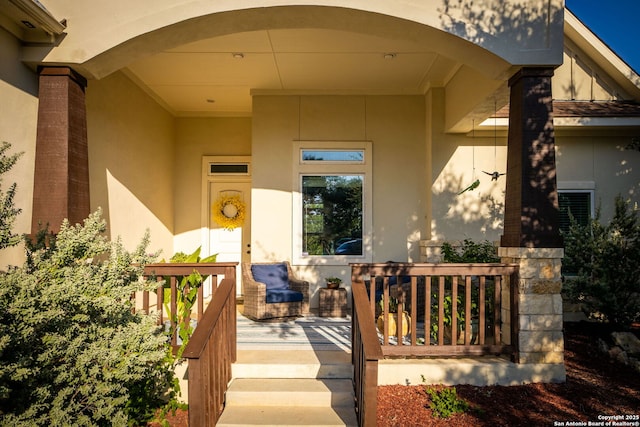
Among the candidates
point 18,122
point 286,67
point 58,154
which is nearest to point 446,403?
point 58,154

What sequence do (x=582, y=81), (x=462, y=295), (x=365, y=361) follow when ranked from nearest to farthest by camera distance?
(x=365, y=361)
(x=462, y=295)
(x=582, y=81)

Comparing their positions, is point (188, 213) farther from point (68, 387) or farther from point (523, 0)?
point (523, 0)

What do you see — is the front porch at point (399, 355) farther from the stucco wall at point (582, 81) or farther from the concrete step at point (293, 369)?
the stucco wall at point (582, 81)

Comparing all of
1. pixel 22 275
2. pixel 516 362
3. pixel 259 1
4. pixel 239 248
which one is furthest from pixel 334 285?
pixel 22 275

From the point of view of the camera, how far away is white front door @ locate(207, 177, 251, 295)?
7.99 metres

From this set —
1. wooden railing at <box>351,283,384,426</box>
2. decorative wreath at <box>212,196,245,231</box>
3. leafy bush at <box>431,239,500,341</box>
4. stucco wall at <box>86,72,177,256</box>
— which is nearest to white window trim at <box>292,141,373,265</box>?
leafy bush at <box>431,239,500,341</box>

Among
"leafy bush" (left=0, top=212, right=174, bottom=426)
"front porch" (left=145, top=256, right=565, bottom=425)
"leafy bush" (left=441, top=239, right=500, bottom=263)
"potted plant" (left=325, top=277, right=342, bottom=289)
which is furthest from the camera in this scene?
"potted plant" (left=325, top=277, right=342, bottom=289)

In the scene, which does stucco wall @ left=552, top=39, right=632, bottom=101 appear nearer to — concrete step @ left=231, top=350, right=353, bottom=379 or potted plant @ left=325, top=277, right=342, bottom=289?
potted plant @ left=325, top=277, right=342, bottom=289

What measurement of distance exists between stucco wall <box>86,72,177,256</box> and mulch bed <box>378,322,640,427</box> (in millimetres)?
3929

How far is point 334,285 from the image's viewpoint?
6.53 meters

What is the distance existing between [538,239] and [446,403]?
167 centimetres

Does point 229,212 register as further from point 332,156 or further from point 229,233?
point 332,156

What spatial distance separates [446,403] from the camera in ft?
12.1

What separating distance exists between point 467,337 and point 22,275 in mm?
3558
